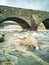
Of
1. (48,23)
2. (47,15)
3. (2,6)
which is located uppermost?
(2,6)

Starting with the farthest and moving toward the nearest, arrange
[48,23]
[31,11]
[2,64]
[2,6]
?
[48,23] < [31,11] < [2,6] < [2,64]

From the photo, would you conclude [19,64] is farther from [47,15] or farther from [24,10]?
[47,15]

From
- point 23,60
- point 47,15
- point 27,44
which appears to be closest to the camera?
point 23,60

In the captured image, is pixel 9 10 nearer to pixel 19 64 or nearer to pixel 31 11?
pixel 31 11

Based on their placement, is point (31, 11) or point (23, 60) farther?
point (31, 11)

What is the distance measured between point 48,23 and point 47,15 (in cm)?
448

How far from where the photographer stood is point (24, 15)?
62.2 ft

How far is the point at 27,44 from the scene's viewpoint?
791 centimetres

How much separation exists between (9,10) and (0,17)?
141 centimetres

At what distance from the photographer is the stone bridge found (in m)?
17.2

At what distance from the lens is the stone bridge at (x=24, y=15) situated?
17.2 metres

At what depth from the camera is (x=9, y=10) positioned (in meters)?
17.3

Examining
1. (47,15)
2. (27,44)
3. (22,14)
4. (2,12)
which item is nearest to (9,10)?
(2,12)

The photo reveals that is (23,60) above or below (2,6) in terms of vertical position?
below
